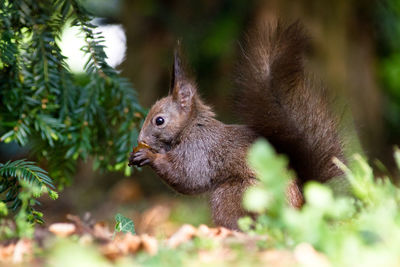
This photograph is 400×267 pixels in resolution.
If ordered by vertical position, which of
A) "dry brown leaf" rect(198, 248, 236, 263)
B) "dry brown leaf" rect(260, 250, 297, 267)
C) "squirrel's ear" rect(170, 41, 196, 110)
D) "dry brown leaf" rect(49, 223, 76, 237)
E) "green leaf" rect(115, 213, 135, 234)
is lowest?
"green leaf" rect(115, 213, 135, 234)

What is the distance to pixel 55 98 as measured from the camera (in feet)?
7.42

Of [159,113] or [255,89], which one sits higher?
[255,89]

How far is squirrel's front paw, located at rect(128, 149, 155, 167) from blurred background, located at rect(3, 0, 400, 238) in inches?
91.1

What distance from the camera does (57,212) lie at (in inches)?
199

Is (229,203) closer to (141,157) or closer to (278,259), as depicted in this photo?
(141,157)

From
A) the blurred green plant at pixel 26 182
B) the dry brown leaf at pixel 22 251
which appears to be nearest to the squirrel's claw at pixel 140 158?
the blurred green plant at pixel 26 182

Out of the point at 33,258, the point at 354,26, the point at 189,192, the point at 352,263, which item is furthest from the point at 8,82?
the point at 354,26

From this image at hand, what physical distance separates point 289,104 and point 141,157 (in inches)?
27.8

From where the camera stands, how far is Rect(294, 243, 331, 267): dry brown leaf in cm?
93

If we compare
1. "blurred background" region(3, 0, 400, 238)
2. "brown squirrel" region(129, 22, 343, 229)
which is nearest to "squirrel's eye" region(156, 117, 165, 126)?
"brown squirrel" region(129, 22, 343, 229)

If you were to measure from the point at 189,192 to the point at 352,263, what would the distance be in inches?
64.7

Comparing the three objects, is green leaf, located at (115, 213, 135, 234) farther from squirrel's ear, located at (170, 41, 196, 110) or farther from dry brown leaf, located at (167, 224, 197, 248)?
squirrel's ear, located at (170, 41, 196, 110)

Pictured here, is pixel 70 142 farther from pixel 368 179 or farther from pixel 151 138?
pixel 368 179

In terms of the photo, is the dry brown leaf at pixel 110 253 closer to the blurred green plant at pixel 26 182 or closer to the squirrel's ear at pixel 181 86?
the blurred green plant at pixel 26 182
